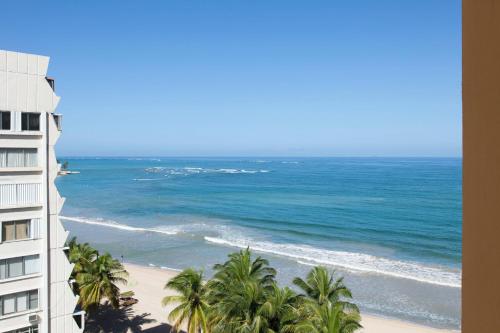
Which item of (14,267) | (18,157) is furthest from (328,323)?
(18,157)

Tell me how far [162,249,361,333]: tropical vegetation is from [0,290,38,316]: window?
6.21 m

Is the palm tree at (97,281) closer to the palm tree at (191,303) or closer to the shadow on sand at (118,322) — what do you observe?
the shadow on sand at (118,322)

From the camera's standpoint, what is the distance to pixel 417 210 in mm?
71500

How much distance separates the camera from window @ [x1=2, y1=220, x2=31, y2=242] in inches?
642

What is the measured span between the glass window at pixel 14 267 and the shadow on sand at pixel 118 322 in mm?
11309

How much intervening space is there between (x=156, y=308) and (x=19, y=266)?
16.6 m

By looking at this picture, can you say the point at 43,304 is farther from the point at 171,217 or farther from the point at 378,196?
the point at 378,196

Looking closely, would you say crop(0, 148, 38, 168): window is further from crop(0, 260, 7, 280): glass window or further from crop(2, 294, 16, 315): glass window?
crop(2, 294, 16, 315): glass window

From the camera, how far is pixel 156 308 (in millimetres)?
31562

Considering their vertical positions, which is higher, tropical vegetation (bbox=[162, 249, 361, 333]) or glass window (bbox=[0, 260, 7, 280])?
glass window (bbox=[0, 260, 7, 280])

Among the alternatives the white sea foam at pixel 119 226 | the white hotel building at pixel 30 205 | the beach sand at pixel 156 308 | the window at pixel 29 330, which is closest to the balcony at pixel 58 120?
the white hotel building at pixel 30 205

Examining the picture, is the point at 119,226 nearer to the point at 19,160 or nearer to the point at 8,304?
the point at 8,304

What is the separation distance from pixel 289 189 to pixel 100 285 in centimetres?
8977

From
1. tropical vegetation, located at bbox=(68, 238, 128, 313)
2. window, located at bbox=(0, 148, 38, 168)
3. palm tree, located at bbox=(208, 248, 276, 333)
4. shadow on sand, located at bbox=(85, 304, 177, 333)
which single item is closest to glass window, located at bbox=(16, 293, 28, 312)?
window, located at bbox=(0, 148, 38, 168)
